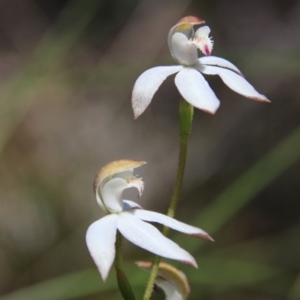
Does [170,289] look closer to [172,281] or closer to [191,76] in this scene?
[172,281]

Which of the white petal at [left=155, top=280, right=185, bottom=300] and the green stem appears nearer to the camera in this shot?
the green stem

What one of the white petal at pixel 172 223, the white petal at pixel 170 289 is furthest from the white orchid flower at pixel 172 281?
the white petal at pixel 172 223

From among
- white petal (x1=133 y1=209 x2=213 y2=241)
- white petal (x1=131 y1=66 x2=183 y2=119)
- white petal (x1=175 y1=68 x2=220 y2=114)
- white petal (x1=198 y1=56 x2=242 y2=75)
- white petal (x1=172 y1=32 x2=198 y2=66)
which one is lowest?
white petal (x1=133 y1=209 x2=213 y2=241)

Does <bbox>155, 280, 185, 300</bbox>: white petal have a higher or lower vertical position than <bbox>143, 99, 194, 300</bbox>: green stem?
lower

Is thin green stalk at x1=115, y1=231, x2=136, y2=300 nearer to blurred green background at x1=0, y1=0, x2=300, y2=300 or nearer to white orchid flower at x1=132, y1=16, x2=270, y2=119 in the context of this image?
white orchid flower at x1=132, y1=16, x2=270, y2=119

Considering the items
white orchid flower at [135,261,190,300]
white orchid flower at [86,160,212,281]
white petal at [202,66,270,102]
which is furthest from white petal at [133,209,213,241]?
white petal at [202,66,270,102]

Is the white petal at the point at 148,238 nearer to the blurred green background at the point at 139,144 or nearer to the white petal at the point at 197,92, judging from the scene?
the white petal at the point at 197,92

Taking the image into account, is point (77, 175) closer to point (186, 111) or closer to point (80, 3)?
point (80, 3)
